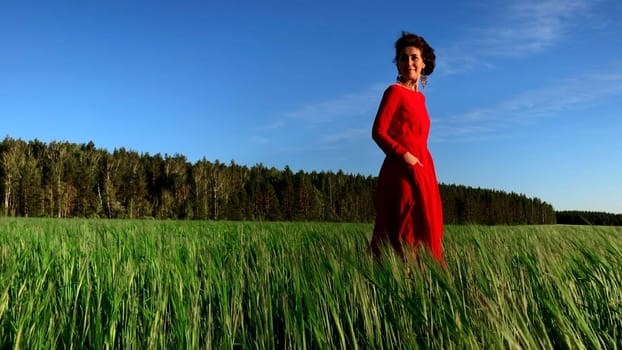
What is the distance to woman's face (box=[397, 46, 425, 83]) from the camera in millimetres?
3592

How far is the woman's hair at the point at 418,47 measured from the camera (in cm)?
361

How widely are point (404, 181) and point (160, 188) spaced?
3843 cm

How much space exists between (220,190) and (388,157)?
37.6 metres

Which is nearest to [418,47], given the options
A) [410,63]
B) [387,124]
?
[410,63]

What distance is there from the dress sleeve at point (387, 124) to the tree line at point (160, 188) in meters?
27.0

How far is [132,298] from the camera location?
6.38ft

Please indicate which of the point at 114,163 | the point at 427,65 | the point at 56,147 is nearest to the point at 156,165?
the point at 114,163

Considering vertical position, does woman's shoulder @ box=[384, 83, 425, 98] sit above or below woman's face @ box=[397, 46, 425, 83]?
below

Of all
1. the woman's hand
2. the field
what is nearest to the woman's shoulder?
the woman's hand

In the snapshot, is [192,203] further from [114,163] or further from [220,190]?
[114,163]

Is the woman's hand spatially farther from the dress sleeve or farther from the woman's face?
the woman's face

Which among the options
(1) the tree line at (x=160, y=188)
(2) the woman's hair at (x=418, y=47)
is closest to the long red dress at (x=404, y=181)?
(2) the woman's hair at (x=418, y=47)

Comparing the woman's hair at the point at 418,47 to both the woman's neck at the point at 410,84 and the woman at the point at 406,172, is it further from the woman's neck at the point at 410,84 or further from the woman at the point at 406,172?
the woman's neck at the point at 410,84

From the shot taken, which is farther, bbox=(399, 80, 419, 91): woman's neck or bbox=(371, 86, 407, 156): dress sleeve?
bbox=(399, 80, 419, 91): woman's neck
